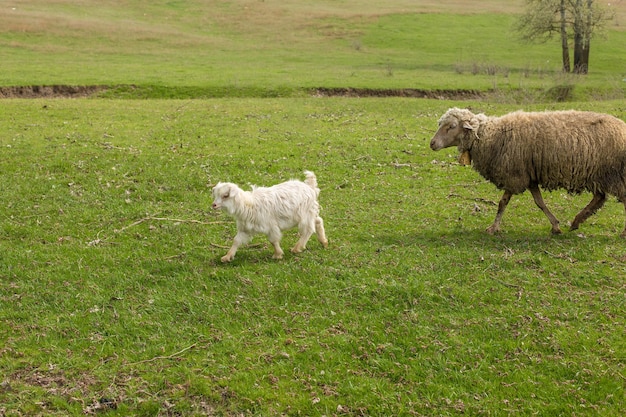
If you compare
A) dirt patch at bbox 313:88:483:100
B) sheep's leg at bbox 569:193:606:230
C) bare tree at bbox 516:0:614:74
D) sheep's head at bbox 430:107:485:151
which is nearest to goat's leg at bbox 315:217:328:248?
sheep's head at bbox 430:107:485:151

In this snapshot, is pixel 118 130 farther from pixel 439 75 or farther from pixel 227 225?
pixel 439 75

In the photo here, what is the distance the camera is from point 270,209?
10.3 m

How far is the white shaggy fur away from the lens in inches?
394

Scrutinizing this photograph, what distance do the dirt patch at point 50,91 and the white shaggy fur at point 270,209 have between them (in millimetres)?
25513

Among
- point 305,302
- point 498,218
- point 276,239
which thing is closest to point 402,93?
point 498,218

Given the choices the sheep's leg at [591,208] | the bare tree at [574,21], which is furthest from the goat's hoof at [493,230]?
the bare tree at [574,21]

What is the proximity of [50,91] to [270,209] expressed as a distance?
27.2 meters

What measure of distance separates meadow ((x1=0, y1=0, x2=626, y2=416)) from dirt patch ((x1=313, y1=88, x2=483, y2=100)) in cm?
1195

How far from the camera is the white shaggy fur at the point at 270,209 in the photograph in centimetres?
1002

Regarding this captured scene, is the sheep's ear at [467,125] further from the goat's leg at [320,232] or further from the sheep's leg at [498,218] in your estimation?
the goat's leg at [320,232]

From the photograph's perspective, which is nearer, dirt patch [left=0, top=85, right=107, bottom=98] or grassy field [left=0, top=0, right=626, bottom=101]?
dirt patch [left=0, top=85, right=107, bottom=98]

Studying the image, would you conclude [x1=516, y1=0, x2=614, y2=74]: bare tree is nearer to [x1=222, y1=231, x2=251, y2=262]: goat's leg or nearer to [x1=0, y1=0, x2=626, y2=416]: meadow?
[x1=0, y1=0, x2=626, y2=416]: meadow

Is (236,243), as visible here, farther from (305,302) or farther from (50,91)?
(50,91)

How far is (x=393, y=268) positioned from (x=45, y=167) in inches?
427
